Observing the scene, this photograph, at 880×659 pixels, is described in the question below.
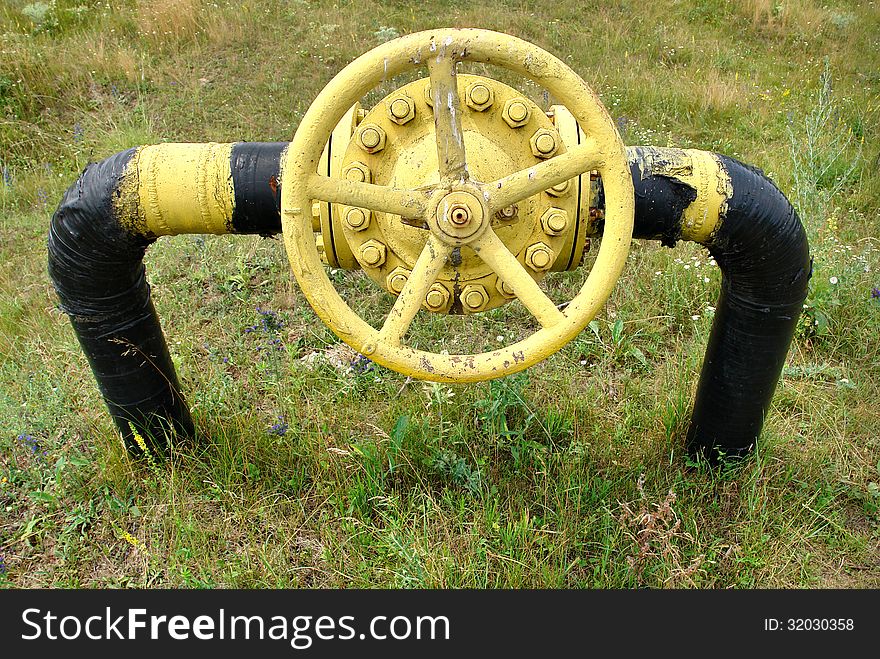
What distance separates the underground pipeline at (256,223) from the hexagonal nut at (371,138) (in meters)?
0.28

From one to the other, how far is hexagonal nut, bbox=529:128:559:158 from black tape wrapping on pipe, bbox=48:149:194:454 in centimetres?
Answer: 107

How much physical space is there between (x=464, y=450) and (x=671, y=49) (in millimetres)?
4591

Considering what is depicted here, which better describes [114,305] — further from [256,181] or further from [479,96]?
[479,96]

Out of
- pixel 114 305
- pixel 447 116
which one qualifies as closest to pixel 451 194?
pixel 447 116

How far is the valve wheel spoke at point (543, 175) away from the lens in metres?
1.49

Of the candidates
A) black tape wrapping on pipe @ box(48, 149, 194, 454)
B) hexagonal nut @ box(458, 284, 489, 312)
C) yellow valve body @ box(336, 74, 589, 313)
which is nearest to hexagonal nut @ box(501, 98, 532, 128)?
yellow valve body @ box(336, 74, 589, 313)

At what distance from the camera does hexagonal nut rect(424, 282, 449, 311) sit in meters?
1.78

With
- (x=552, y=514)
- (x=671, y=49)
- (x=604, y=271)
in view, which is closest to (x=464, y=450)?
(x=552, y=514)

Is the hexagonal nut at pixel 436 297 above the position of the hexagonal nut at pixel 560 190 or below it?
below

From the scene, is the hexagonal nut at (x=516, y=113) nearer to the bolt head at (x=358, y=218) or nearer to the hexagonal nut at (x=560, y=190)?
the hexagonal nut at (x=560, y=190)

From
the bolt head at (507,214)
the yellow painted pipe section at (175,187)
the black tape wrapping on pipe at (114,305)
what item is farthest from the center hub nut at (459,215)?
the black tape wrapping on pipe at (114,305)

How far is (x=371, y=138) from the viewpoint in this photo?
68.2 inches

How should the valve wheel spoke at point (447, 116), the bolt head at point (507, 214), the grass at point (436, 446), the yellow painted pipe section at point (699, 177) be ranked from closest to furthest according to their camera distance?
1. the valve wheel spoke at point (447, 116)
2. the bolt head at point (507, 214)
3. the yellow painted pipe section at point (699, 177)
4. the grass at point (436, 446)

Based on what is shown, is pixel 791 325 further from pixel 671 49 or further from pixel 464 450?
pixel 671 49
